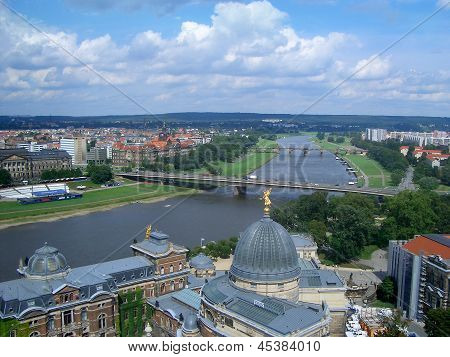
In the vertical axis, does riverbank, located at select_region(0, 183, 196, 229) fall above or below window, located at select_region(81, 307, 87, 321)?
below

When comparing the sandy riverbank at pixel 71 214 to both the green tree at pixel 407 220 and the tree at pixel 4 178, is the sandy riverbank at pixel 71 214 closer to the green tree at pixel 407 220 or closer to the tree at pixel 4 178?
the tree at pixel 4 178

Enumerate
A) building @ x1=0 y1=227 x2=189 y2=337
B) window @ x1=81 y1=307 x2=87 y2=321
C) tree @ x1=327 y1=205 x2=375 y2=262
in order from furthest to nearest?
1. tree @ x1=327 y1=205 x2=375 y2=262
2. window @ x1=81 y1=307 x2=87 y2=321
3. building @ x1=0 y1=227 x2=189 y2=337

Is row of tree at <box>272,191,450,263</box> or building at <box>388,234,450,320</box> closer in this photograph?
building at <box>388,234,450,320</box>

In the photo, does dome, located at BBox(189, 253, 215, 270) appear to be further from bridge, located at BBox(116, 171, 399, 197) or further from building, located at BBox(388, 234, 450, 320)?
bridge, located at BBox(116, 171, 399, 197)

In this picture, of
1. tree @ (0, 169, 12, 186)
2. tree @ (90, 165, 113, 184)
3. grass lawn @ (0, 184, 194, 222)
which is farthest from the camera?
tree @ (90, 165, 113, 184)

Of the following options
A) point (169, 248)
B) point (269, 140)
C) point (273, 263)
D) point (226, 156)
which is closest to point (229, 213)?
point (169, 248)

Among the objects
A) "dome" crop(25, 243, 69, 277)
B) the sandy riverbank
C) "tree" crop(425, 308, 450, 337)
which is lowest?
the sandy riverbank

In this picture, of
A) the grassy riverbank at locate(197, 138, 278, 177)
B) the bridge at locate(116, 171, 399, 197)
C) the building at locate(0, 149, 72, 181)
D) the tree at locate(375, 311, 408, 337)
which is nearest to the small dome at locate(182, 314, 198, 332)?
the tree at locate(375, 311, 408, 337)

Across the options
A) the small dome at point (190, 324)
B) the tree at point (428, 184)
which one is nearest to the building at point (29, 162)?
the small dome at point (190, 324)
